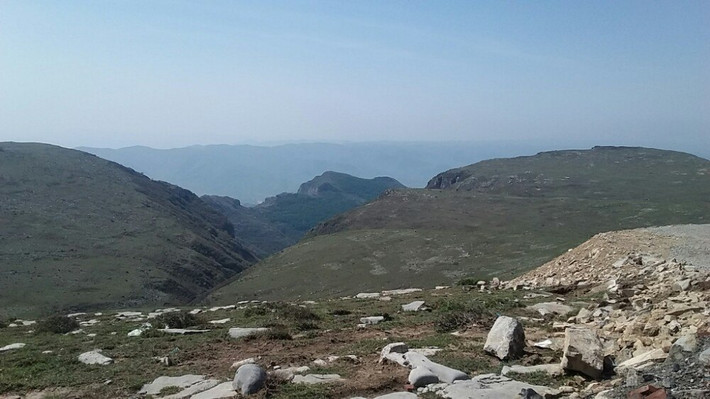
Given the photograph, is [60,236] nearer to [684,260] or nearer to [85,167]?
[85,167]

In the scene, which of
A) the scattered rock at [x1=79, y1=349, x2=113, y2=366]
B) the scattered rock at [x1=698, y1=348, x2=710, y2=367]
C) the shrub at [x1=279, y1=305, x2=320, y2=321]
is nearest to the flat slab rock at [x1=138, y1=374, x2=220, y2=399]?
the scattered rock at [x1=79, y1=349, x2=113, y2=366]

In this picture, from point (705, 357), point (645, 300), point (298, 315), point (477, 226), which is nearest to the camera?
point (705, 357)

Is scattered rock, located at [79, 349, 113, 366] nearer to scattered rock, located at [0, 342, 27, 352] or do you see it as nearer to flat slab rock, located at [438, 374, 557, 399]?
scattered rock, located at [0, 342, 27, 352]

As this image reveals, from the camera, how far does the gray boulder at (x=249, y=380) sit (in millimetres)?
10172

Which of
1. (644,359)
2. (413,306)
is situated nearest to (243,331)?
(413,306)

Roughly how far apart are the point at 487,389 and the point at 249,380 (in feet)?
15.0

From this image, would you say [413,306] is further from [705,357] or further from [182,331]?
[705,357]

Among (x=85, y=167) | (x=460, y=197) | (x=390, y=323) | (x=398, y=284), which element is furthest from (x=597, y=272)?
(x=85, y=167)

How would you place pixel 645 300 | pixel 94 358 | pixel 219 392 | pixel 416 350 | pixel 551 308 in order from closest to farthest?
pixel 219 392 < pixel 416 350 < pixel 94 358 < pixel 645 300 < pixel 551 308

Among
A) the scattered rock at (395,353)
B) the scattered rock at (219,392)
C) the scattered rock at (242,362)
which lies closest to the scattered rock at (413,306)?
the scattered rock at (395,353)

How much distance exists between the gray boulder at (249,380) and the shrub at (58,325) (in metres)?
13.1

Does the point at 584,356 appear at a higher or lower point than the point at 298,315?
higher

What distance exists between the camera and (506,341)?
38.7 feet

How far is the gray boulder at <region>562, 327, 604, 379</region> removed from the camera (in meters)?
9.91
